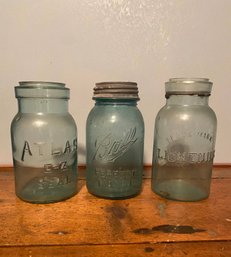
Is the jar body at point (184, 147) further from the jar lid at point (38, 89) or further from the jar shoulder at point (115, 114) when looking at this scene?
the jar lid at point (38, 89)

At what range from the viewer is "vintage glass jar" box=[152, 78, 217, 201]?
53 cm

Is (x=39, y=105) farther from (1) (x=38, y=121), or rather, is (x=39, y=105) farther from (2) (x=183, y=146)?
(2) (x=183, y=146)

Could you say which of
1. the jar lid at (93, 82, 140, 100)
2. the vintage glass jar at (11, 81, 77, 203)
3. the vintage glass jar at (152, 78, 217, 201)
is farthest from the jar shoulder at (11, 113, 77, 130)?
the vintage glass jar at (152, 78, 217, 201)

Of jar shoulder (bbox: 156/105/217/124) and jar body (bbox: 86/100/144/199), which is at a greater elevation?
jar shoulder (bbox: 156/105/217/124)

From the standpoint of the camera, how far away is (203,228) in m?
0.41

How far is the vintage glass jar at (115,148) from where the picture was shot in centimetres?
52

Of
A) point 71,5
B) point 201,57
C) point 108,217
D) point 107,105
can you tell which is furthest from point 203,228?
point 71,5

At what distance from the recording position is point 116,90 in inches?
18.9

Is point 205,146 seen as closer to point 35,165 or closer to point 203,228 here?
point 203,228

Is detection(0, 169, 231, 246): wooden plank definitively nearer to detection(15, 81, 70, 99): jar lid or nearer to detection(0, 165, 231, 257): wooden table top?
detection(0, 165, 231, 257): wooden table top

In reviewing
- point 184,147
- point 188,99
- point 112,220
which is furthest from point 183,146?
point 112,220

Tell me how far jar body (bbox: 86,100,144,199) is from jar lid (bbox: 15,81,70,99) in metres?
0.09

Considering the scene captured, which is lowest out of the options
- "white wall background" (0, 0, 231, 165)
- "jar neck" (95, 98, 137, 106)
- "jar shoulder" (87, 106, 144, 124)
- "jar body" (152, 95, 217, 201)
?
"jar body" (152, 95, 217, 201)

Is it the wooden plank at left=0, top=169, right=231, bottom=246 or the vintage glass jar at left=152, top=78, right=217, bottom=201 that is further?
the vintage glass jar at left=152, top=78, right=217, bottom=201
